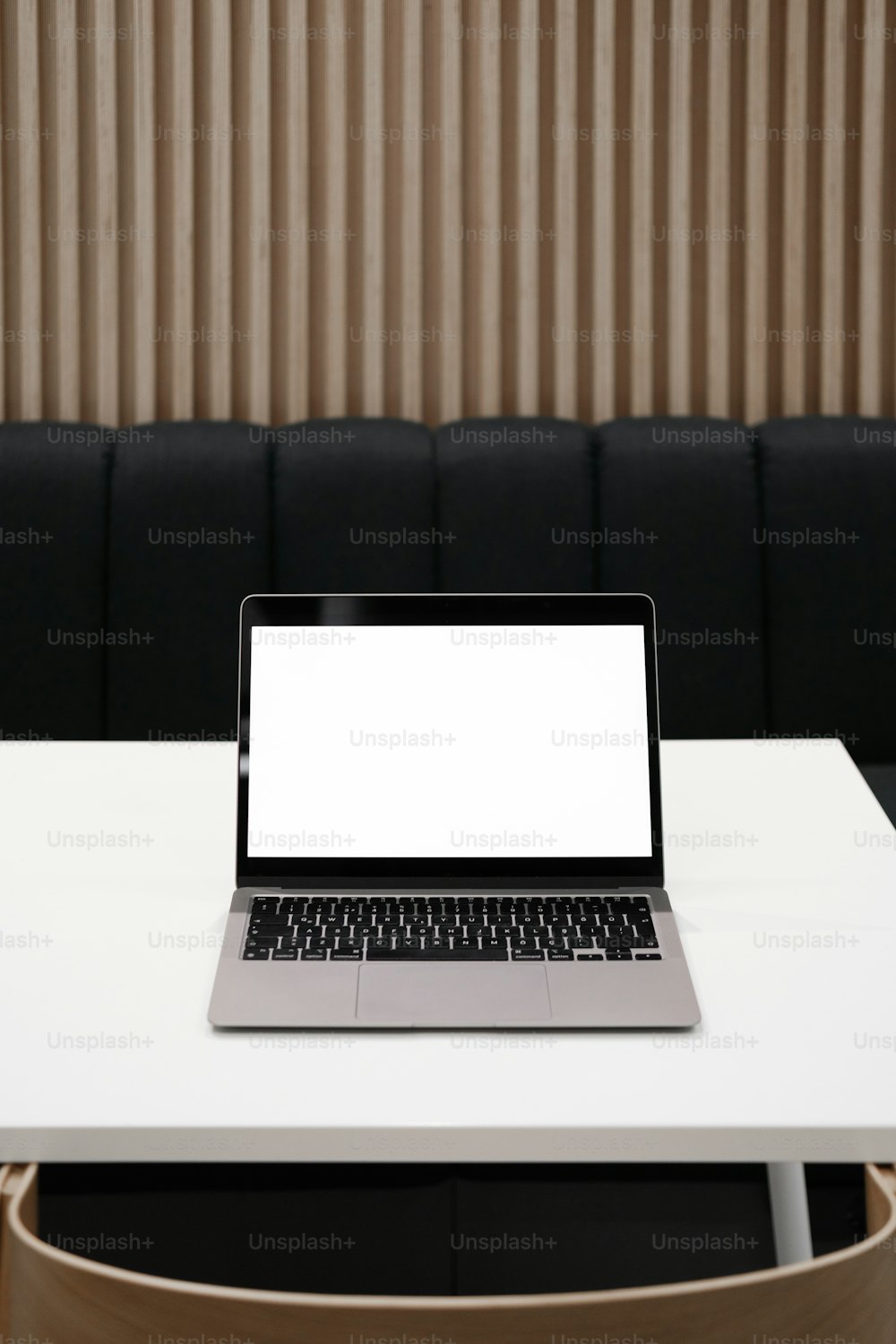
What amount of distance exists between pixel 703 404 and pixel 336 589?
95cm

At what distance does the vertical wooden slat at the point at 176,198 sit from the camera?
9.32 ft

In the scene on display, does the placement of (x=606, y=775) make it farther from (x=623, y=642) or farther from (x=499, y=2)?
(x=499, y=2)

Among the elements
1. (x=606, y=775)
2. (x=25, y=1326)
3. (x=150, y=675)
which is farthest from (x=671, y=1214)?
(x=150, y=675)

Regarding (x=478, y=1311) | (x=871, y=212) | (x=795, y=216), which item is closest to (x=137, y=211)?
(x=795, y=216)

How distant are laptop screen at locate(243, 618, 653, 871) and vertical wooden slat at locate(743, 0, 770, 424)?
5.88ft

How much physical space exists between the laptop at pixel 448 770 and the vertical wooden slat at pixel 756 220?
1786 millimetres

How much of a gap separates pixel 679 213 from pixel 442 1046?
2.29 meters

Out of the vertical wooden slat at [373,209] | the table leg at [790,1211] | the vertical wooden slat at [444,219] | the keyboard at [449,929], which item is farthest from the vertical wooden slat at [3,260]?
the table leg at [790,1211]

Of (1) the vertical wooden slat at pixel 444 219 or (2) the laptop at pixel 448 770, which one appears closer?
(2) the laptop at pixel 448 770

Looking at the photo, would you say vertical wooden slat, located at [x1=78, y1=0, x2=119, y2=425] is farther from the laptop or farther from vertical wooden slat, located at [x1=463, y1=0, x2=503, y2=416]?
the laptop

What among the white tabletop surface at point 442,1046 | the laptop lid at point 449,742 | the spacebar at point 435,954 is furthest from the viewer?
the laptop lid at point 449,742

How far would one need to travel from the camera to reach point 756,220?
2.91 metres

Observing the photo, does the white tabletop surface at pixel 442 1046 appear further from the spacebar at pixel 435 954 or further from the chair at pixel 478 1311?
the chair at pixel 478 1311

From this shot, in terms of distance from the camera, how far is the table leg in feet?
3.77
